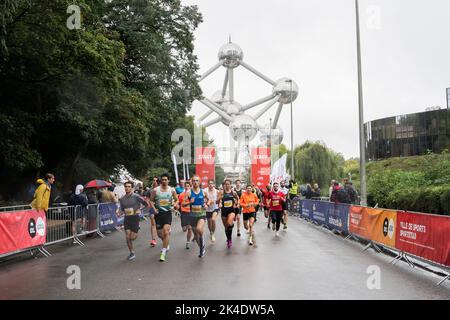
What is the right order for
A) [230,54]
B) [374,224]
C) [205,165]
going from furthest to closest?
[230,54] < [205,165] < [374,224]

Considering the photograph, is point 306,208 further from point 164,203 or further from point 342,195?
point 164,203

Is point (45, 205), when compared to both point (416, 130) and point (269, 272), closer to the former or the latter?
point (269, 272)

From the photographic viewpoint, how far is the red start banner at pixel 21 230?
36.7 ft

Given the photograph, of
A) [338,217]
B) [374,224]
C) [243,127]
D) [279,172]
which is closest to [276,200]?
[338,217]

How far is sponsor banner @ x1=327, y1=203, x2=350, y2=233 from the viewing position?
1700 centimetres

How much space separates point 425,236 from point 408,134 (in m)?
61.3

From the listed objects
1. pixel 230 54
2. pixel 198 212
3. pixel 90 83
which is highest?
pixel 230 54

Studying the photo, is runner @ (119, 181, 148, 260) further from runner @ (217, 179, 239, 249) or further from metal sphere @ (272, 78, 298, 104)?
metal sphere @ (272, 78, 298, 104)

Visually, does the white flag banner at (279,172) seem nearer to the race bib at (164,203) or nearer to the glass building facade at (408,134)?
the race bib at (164,203)

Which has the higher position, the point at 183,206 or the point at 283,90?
the point at 283,90

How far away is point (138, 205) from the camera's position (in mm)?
11852

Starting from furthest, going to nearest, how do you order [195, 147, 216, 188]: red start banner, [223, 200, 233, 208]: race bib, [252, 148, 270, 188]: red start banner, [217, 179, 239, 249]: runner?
1. [195, 147, 216, 188]: red start banner
2. [252, 148, 270, 188]: red start banner
3. [223, 200, 233, 208]: race bib
4. [217, 179, 239, 249]: runner

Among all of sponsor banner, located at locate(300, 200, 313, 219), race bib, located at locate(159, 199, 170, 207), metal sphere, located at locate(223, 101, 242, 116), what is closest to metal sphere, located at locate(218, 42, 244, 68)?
metal sphere, located at locate(223, 101, 242, 116)

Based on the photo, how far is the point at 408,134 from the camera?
6788 centimetres
